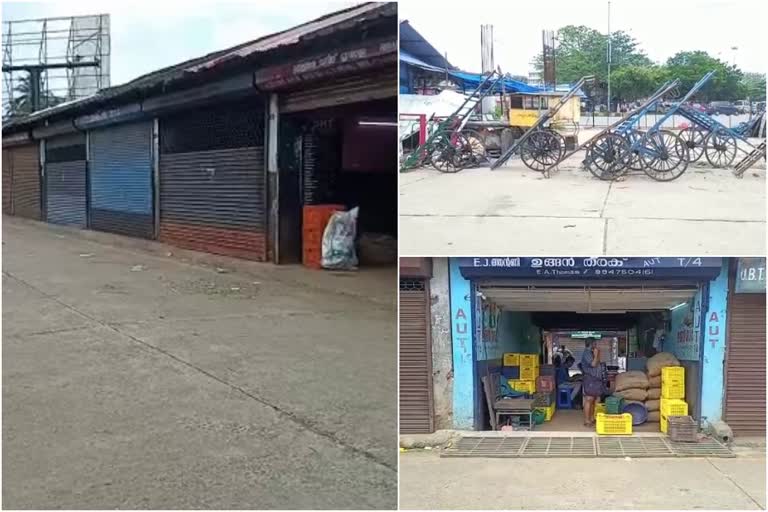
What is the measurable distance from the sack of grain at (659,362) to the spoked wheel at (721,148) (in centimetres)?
61

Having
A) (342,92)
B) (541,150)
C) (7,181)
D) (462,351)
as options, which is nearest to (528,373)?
(462,351)

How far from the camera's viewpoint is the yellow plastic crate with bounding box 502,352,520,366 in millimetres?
2555

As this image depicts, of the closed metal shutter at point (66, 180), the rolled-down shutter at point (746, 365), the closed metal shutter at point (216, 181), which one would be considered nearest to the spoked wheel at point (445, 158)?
the rolled-down shutter at point (746, 365)

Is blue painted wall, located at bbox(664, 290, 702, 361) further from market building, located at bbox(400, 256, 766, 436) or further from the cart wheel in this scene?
the cart wheel

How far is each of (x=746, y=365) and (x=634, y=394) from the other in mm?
503

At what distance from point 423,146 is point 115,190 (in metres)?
9.94

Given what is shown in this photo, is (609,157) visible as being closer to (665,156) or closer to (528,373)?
(665,156)

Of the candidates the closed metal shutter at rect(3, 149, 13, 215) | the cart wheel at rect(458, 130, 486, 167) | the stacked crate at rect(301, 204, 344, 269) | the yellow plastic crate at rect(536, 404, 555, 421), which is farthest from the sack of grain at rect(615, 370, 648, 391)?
the closed metal shutter at rect(3, 149, 13, 215)

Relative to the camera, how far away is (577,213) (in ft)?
7.67

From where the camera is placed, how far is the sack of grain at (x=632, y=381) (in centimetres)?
264

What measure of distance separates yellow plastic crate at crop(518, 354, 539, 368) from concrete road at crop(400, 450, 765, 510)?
1.76 ft

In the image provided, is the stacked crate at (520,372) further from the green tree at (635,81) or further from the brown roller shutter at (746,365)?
the green tree at (635,81)

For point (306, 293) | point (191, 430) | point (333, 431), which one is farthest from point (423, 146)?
point (306, 293)

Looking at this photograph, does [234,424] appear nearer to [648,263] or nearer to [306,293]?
[648,263]
